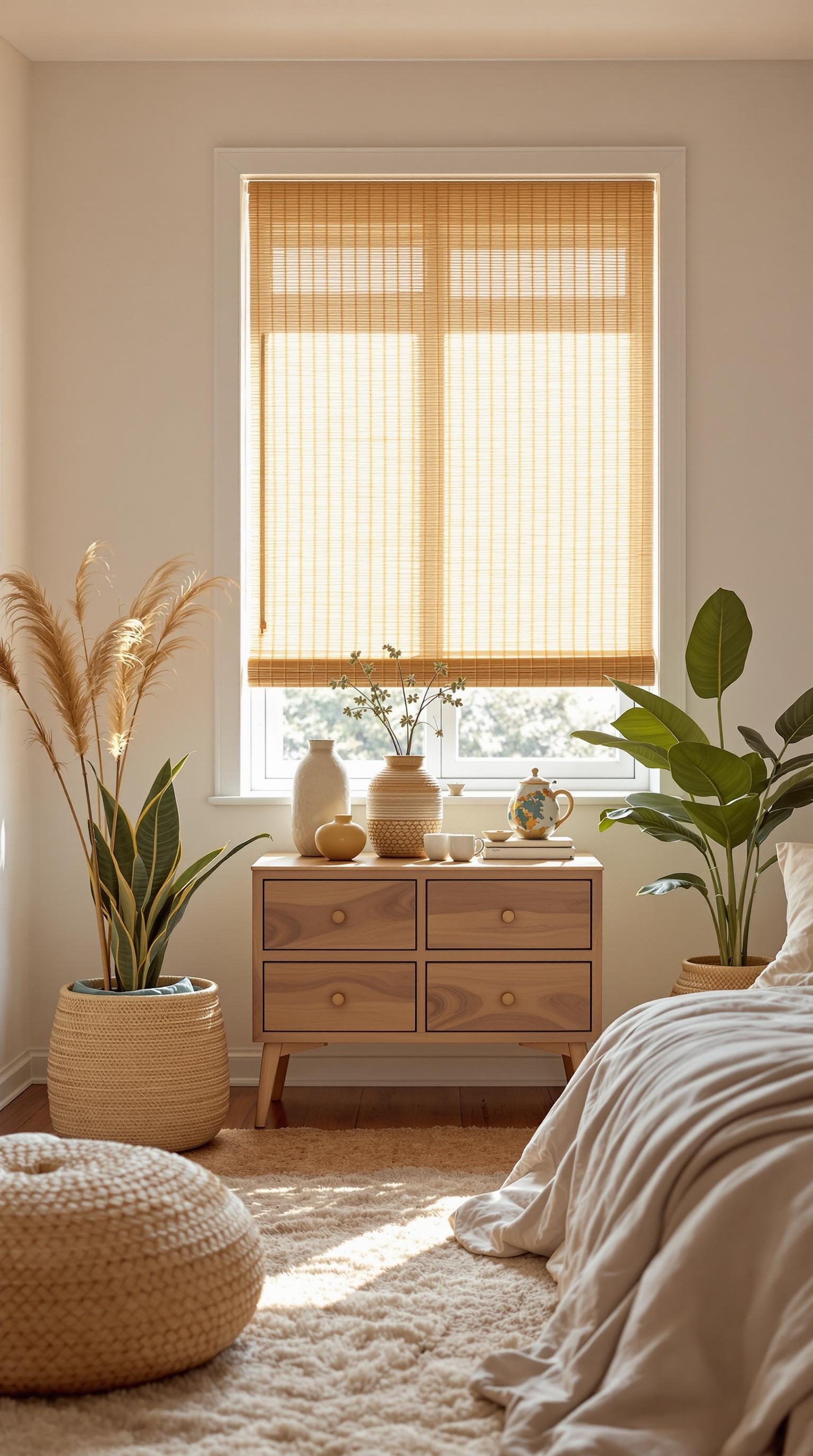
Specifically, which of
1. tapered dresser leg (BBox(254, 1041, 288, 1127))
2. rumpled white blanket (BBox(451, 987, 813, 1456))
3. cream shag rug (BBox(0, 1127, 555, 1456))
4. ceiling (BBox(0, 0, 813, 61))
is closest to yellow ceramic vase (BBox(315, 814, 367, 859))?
tapered dresser leg (BBox(254, 1041, 288, 1127))

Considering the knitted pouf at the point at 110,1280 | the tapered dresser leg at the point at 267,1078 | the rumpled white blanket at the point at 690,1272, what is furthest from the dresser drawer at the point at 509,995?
the knitted pouf at the point at 110,1280

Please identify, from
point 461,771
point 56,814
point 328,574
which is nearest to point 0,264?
point 328,574

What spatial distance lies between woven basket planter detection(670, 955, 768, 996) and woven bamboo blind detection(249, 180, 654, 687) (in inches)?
35.3

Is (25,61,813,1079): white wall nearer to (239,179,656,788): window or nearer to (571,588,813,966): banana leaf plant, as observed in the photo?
(239,179,656,788): window

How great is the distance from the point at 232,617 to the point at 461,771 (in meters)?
0.81

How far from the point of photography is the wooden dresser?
10.2 ft

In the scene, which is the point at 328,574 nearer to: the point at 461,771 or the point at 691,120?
the point at 461,771

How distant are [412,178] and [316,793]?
1.79 m

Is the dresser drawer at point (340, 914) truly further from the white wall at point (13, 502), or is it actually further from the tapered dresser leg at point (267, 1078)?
the white wall at point (13, 502)

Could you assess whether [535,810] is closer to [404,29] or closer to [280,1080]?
[280,1080]

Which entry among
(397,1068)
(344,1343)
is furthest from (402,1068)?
(344,1343)

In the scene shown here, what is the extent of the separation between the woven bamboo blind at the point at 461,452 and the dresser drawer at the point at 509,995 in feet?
2.87

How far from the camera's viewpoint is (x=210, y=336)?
140 inches

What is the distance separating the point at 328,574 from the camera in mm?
3586
